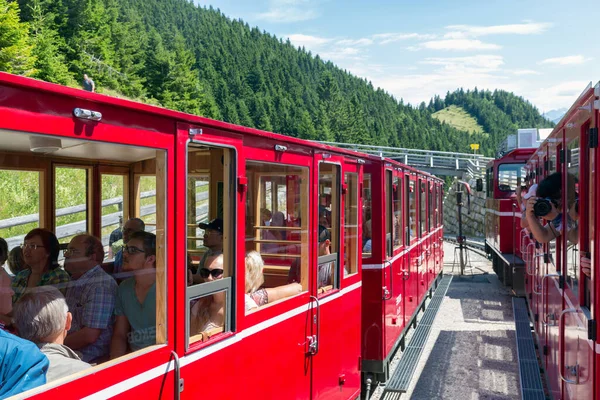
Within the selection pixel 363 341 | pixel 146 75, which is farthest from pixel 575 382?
pixel 146 75

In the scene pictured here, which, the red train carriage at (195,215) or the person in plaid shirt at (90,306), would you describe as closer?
the red train carriage at (195,215)

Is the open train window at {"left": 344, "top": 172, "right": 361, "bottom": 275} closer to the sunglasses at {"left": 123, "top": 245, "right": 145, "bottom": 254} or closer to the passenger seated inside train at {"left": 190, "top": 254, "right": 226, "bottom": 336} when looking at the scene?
the passenger seated inside train at {"left": 190, "top": 254, "right": 226, "bottom": 336}

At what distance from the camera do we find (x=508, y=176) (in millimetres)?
15602

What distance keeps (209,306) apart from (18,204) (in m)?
1.08

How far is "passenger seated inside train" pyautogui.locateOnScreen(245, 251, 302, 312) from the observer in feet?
12.4

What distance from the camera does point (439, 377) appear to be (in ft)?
26.7

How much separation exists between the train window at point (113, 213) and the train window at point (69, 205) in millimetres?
111

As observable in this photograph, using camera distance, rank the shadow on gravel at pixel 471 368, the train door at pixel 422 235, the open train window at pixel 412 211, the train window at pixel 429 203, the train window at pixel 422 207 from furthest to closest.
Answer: the train window at pixel 429 203 < the train window at pixel 422 207 < the train door at pixel 422 235 < the open train window at pixel 412 211 < the shadow on gravel at pixel 471 368

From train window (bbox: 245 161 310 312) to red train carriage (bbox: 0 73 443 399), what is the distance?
13 millimetres

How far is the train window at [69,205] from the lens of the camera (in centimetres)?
334

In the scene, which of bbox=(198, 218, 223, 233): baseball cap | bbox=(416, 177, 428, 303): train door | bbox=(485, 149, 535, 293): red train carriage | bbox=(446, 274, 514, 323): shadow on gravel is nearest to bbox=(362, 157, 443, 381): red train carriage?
bbox=(416, 177, 428, 303): train door

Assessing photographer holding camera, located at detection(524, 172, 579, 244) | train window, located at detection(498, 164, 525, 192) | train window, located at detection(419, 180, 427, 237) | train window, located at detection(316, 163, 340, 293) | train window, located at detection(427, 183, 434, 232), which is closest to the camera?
photographer holding camera, located at detection(524, 172, 579, 244)

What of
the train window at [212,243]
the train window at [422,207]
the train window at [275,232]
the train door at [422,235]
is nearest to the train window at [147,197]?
the train window at [212,243]

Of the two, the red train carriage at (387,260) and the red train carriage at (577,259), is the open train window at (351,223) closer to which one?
the red train carriage at (387,260)
